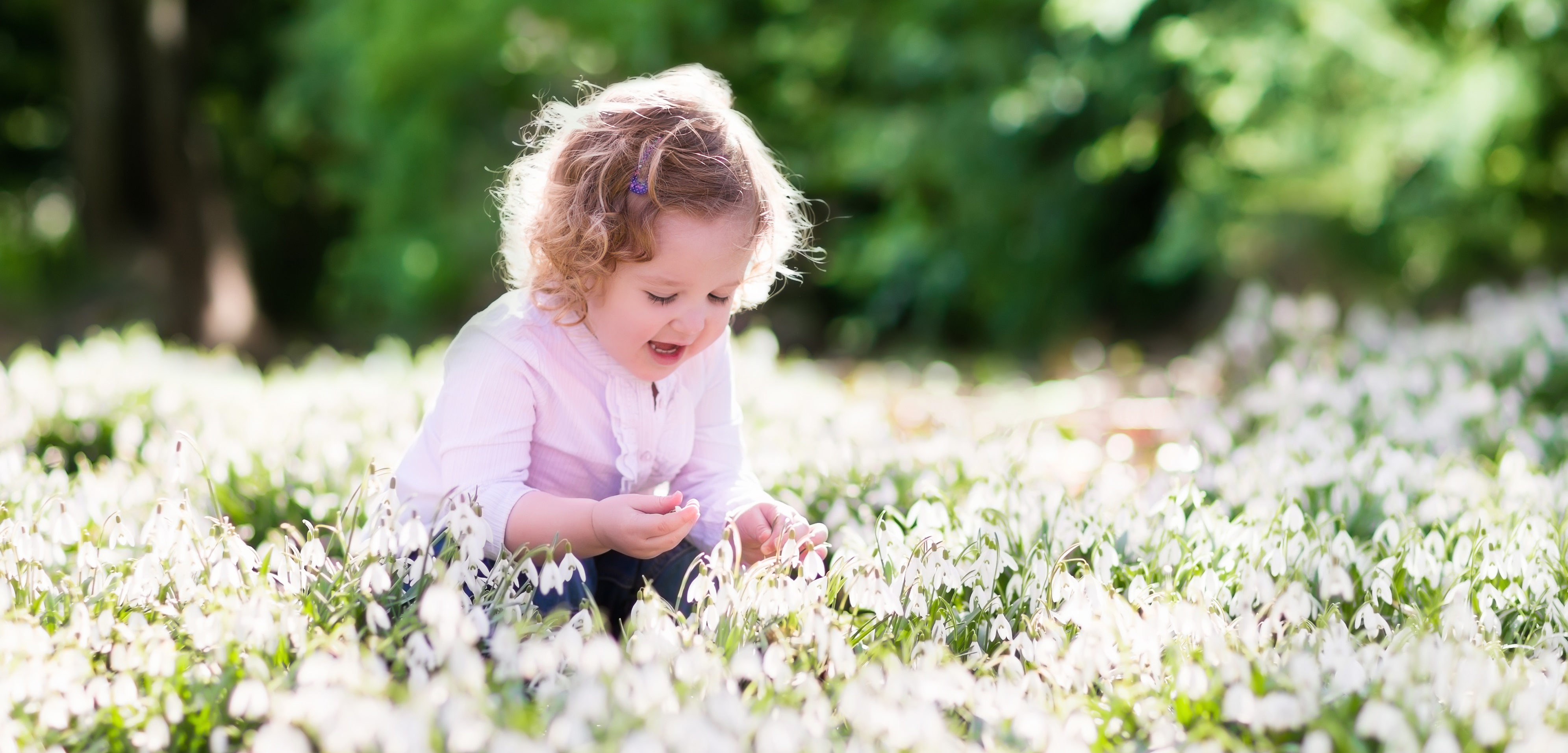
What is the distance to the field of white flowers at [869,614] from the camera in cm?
163

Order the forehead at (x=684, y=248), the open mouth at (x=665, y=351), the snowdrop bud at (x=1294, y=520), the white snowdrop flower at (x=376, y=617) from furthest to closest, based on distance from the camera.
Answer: the snowdrop bud at (x=1294, y=520) < the open mouth at (x=665, y=351) < the forehead at (x=684, y=248) < the white snowdrop flower at (x=376, y=617)

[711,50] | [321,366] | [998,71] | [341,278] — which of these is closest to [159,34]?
[341,278]

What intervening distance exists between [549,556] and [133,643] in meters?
0.59

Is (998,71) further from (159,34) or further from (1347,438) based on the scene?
(159,34)

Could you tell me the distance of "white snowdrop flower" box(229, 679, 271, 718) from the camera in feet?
5.26

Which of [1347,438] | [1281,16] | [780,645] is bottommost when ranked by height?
[1347,438]

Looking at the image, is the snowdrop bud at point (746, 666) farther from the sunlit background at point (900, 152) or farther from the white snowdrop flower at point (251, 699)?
the sunlit background at point (900, 152)

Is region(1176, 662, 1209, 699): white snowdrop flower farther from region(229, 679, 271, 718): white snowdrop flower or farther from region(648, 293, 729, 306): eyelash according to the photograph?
region(229, 679, 271, 718): white snowdrop flower

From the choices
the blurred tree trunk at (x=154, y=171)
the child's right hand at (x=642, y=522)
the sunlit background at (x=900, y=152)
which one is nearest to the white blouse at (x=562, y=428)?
the child's right hand at (x=642, y=522)

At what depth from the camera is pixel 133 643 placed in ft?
5.88

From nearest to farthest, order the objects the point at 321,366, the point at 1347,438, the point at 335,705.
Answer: the point at 335,705
the point at 1347,438
the point at 321,366

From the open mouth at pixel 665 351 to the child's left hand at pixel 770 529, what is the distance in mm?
314

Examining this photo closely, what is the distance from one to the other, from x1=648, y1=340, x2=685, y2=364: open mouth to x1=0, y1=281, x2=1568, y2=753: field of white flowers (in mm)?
422

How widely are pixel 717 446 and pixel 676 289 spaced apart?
1.74 feet
